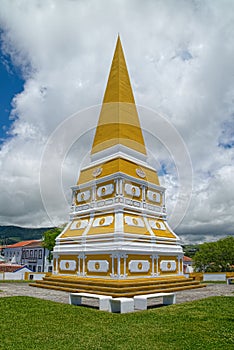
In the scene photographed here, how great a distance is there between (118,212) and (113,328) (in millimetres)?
8427

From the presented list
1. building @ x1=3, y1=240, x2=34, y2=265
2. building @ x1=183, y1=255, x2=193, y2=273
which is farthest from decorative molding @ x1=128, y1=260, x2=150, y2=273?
building @ x1=3, y1=240, x2=34, y2=265

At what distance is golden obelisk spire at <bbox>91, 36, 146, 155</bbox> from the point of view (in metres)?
17.9

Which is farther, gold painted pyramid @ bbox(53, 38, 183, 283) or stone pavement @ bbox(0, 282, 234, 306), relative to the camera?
gold painted pyramid @ bbox(53, 38, 183, 283)

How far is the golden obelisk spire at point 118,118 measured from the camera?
17.9 m

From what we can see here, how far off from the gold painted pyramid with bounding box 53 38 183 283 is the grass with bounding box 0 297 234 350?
16.0 ft

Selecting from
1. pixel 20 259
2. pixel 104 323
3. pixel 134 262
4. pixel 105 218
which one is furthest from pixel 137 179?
pixel 20 259

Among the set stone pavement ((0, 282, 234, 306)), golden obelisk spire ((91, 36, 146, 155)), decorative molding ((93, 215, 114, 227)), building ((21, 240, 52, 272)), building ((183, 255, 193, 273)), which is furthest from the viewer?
building ((21, 240, 52, 272))

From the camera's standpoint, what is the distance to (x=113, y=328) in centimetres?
650

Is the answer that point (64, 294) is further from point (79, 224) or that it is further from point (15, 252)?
point (15, 252)

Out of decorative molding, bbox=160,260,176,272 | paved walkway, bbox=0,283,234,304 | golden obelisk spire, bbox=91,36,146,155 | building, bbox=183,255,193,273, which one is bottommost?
building, bbox=183,255,193,273

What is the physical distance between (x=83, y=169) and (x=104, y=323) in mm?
12561

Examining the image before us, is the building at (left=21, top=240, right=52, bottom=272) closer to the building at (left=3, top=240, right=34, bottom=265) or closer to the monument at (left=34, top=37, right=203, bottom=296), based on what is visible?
the building at (left=3, top=240, right=34, bottom=265)

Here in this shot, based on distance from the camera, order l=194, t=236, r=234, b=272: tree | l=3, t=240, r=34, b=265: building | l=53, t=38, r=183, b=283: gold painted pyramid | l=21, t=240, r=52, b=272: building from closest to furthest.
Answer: l=53, t=38, r=183, b=283: gold painted pyramid → l=194, t=236, r=234, b=272: tree → l=21, t=240, r=52, b=272: building → l=3, t=240, r=34, b=265: building

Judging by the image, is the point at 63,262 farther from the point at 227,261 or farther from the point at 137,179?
the point at 227,261
